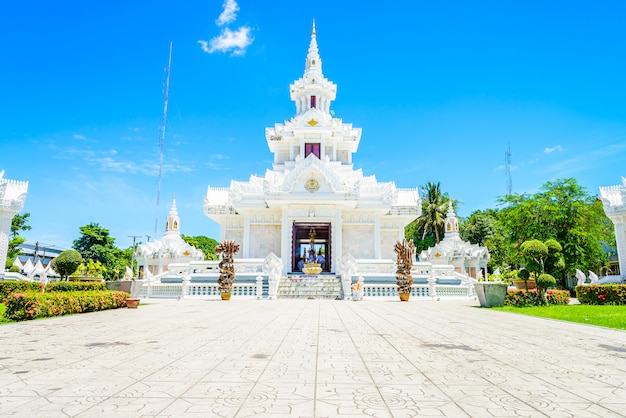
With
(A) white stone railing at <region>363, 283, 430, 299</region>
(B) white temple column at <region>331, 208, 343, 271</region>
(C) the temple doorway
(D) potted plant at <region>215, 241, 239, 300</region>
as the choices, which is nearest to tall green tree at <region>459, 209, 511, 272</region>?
(C) the temple doorway

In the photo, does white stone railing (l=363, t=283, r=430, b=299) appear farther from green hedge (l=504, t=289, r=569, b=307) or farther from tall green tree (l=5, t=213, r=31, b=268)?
tall green tree (l=5, t=213, r=31, b=268)

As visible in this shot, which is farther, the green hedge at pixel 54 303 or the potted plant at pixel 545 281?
the potted plant at pixel 545 281

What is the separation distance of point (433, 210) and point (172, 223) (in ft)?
115

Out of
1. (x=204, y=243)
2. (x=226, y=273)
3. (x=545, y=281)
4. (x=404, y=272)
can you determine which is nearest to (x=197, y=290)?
(x=226, y=273)

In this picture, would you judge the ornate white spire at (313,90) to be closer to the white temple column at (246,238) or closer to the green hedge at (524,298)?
the white temple column at (246,238)

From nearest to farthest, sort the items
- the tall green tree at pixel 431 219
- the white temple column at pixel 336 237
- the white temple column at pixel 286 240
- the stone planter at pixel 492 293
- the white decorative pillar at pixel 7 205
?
the stone planter at pixel 492 293 < the white decorative pillar at pixel 7 205 < the white temple column at pixel 286 240 < the white temple column at pixel 336 237 < the tall green tree at pixel 431 219

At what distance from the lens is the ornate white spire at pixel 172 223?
120 ft

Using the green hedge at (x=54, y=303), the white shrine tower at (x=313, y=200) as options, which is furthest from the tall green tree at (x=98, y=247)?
the green hedge at (x=54, y=303)

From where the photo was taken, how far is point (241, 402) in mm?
3650

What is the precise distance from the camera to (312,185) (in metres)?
28.3

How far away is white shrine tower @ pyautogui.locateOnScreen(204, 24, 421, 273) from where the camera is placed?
28.2 m

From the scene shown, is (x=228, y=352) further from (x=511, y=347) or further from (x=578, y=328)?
(x=578, y=328)

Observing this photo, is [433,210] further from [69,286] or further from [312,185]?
[69,286]

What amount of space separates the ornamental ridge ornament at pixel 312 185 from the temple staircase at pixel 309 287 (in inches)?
245
